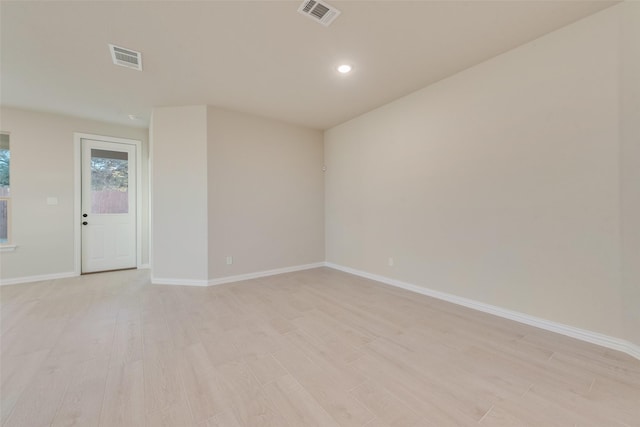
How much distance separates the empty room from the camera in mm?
1656

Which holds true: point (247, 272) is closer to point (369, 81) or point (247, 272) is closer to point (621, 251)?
point (369, 81)

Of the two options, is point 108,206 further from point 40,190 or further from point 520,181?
point 520,181

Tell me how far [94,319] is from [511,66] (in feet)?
16.7

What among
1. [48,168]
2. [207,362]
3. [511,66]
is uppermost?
[511,66]

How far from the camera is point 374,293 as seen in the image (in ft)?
11.4

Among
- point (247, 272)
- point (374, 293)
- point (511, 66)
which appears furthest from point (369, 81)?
point (247, 272)

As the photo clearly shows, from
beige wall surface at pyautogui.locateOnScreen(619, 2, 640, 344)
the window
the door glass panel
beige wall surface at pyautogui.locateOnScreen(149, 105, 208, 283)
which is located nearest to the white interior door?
the door glass panel

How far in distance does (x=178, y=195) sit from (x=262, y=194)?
50.8 inches

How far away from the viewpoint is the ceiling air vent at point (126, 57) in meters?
2.47

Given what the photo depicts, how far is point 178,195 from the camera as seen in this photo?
153 inches

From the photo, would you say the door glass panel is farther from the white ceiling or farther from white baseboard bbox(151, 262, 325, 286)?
white baseboard bbox(151, 262, 325, 286)

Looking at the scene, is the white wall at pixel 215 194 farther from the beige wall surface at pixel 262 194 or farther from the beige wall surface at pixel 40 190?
the beige wall surface at pixel 40 190

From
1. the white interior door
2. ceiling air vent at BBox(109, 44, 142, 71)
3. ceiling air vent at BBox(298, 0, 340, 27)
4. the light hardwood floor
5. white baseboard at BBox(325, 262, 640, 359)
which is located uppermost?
ceiling air vent at BBox(298, 0, 340, 27)

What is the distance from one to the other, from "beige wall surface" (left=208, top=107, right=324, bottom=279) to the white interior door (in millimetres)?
2195
